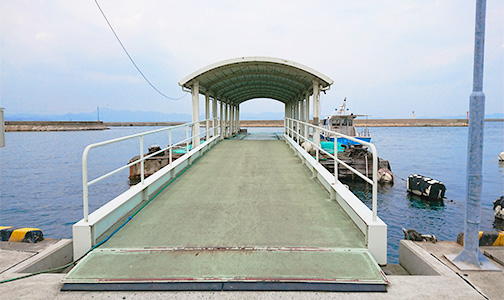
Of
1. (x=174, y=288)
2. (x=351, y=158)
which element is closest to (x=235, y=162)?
(x=174, y=288)

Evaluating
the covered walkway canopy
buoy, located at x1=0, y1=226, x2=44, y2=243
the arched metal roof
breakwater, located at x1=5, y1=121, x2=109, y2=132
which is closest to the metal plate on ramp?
buoy, located at x1=0, y1=226, x2=44, y2=243

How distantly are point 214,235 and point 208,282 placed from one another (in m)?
1.18

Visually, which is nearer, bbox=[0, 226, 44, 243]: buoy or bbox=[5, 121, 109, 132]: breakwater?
bbox=[0, 226, 44, 243]: buoy

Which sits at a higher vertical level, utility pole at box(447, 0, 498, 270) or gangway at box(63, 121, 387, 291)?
utility pole at box(447, 0, 498, 270)

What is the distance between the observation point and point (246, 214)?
5.07 m

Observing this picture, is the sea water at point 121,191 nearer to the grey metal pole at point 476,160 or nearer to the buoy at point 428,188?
→ the buoy at point 428,188

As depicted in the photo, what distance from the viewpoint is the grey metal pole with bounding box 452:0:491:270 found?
3.36 m

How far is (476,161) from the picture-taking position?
342 centimetres

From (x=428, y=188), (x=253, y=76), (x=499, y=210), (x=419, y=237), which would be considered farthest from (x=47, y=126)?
(x=419, y=237)

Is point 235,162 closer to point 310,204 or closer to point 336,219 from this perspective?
point 310,204

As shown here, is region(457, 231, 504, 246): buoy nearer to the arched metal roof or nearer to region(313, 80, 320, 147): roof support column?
region(313, 80, 320, 147): roof support column

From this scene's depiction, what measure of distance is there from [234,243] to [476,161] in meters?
2.86

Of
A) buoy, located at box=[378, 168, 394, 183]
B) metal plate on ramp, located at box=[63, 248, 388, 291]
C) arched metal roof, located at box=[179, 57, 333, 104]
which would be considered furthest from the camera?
buoy, located at box=[378, 168, 394, 183]

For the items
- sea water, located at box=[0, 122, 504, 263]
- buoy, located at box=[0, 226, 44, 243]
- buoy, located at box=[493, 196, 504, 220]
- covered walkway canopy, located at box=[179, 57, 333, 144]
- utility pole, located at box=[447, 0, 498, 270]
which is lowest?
sea water, located at box=[0, 122, 504, 263]
